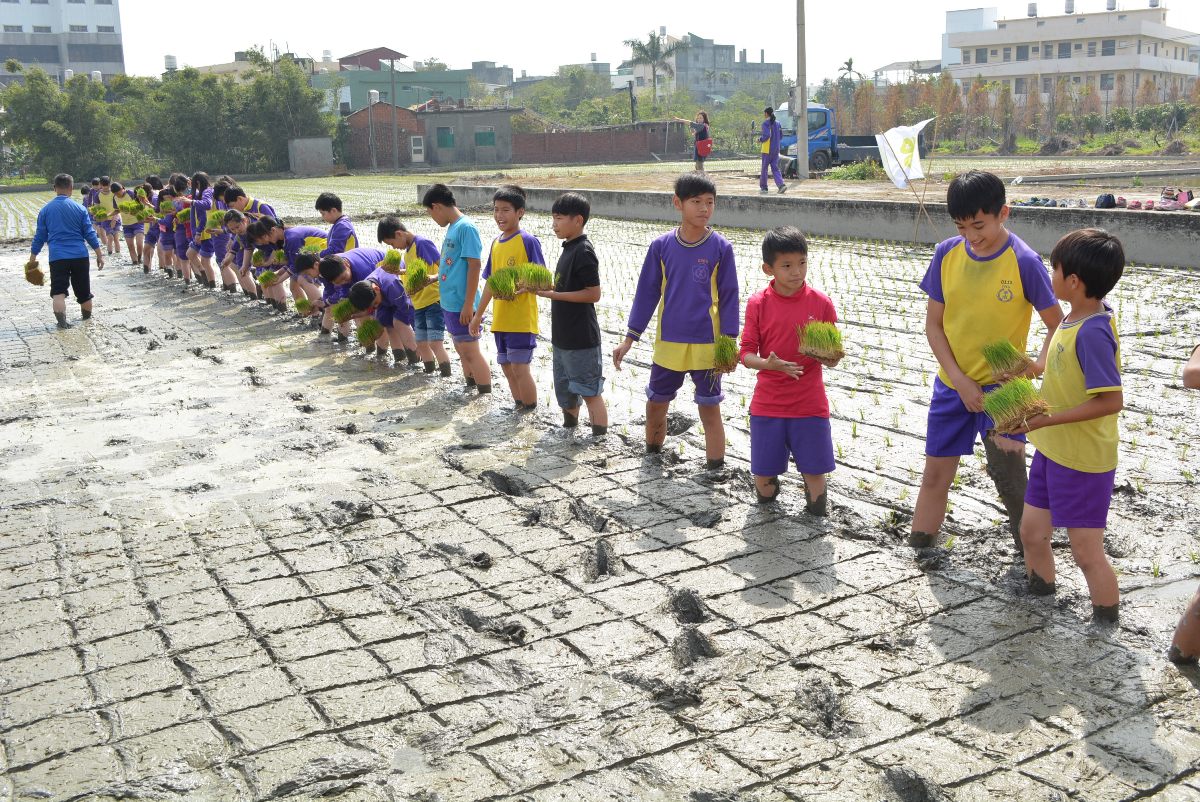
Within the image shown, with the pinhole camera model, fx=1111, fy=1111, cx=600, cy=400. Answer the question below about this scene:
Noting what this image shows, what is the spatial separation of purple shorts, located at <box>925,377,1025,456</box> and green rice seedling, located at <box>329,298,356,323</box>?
5.76 metres

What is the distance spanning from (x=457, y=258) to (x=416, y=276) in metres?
0.91

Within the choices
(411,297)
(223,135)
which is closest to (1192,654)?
(411,297)

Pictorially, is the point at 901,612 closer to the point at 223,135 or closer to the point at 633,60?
the point at 223,135

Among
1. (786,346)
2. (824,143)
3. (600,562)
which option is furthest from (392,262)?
(824,143)

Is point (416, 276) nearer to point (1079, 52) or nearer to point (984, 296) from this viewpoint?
point (984, 296)

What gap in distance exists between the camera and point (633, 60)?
266ft

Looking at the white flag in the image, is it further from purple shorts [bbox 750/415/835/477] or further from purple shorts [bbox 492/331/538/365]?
purple shorts [bbox 750/415/835/477]

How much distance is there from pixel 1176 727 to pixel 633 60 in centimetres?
8199

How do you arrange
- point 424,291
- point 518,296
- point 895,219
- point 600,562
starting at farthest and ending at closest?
point 895,219 < point 424,291 < point 518,296 < point 600,562

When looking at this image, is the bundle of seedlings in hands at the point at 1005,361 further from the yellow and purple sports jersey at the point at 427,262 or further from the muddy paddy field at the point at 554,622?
the yellow and purple sports jersey at the point at 427,262

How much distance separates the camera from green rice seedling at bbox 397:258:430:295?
27.8ft

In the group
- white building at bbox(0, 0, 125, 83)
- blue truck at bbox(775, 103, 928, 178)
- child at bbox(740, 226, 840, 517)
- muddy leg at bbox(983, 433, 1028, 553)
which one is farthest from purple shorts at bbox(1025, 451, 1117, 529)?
white building at bbox(0, 0, 125, 83)

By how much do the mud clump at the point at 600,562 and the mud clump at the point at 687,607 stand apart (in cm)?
39

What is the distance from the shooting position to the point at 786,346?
5.37m
